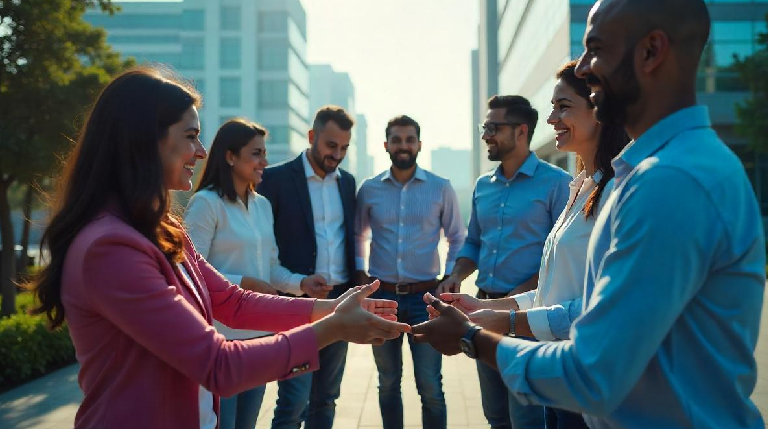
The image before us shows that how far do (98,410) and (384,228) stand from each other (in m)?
3.44

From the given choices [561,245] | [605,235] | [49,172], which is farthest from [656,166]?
[49,172]

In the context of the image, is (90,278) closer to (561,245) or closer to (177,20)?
(561,245)

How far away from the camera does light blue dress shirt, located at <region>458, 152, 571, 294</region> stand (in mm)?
4492

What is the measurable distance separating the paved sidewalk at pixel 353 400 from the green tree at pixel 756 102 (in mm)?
18405

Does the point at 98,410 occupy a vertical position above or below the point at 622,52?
below

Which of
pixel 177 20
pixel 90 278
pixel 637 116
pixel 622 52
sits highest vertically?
pixel 177 20

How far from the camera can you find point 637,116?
5.77ft

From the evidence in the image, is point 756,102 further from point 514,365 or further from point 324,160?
point 514,365

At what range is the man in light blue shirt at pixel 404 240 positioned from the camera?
499 cm

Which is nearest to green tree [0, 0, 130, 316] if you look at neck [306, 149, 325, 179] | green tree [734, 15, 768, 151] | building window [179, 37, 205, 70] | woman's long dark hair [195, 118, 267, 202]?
neck [306, 149, 325, 179]

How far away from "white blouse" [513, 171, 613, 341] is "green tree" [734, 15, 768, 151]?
24.5 m

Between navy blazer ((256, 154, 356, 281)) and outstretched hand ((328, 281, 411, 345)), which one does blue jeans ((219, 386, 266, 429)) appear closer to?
navy blazer ((256, 154, 356, 281))

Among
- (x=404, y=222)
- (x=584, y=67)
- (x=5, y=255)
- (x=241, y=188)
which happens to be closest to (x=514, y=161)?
(x=404, y=222)

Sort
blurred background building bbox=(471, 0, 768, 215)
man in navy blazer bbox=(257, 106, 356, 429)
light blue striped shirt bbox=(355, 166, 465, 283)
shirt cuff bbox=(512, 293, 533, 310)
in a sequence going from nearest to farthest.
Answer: shirt cuff bbox=(512, 293, 533, 310)
man in navy blazer bbox=(257, 106, 356, 429)
light blue striped shirt bbox=(355, 166, 465, 283)
blurred background building bbox=(471, 0, 768, 215)
